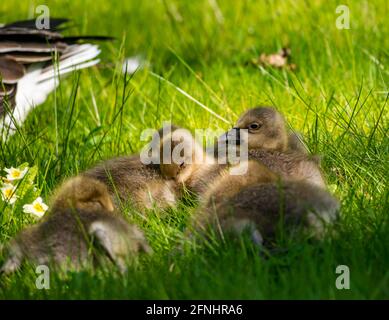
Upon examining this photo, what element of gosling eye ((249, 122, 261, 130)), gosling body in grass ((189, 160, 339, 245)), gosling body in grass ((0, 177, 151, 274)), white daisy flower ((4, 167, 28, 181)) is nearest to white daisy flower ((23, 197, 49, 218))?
white daisy flower ((4, 167, 28, 181))

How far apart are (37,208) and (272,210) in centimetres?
137

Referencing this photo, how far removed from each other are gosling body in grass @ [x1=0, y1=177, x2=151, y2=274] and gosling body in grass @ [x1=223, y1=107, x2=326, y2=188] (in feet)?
3.17

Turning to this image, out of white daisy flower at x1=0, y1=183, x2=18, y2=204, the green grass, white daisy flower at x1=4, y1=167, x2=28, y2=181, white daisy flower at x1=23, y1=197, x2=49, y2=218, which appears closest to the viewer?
the green grass

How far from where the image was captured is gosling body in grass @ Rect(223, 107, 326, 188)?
4512 millimetres

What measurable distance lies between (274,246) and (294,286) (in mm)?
364

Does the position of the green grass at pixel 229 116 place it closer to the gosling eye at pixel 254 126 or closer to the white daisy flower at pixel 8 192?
the white daisy flower at pixel 8 192

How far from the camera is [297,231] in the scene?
366 cm

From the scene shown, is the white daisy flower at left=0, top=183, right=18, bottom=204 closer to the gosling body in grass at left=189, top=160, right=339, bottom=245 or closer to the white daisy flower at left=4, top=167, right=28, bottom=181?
the white daisy flower at left=4, top=167, right=28, bottom=181

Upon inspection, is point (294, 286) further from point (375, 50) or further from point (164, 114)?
point (375, 50)

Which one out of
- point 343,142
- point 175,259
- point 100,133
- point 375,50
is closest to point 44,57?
point 100,133

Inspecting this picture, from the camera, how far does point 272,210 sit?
370 centimetres

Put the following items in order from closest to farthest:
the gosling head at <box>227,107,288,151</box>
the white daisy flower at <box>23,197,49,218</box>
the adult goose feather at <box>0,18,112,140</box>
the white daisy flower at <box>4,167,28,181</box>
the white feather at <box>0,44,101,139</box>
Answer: the white daisy flower at <box>23,197,49,218</box> < the white daisy flower at <box>4,167,28,181</box> < the gosling head at <box>227,107,288,151</box> < the adult goose feather at <box>0,18,112,140</box> < the white feather at <box>0,44,101,139</box>

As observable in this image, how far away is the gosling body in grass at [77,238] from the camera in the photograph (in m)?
3.67

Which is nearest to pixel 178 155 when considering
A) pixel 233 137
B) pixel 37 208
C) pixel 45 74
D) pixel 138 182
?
pixel 138 182
